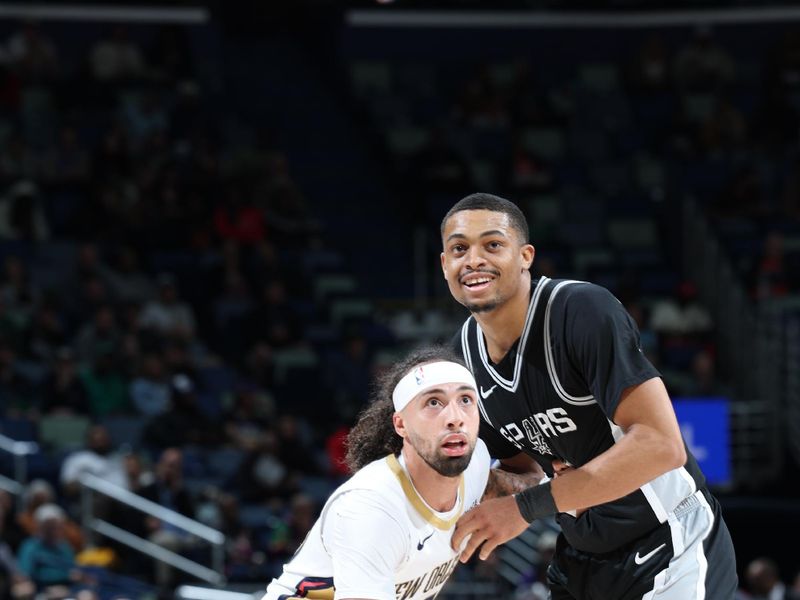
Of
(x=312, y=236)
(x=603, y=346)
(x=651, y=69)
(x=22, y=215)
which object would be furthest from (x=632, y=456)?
(x=651, y=69)

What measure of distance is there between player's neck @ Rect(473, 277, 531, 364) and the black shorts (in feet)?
2.71

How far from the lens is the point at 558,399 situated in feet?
16.2

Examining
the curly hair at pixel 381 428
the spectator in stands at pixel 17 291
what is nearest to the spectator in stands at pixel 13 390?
the spectator in stands at pixel 17 291

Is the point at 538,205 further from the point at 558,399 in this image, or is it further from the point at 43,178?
the point at 558,399

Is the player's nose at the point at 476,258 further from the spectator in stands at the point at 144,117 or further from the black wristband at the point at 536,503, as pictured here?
the spectator in stands at the point at 144,117

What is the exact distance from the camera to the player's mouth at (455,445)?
4.84 metres

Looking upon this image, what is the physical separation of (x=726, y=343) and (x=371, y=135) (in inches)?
232

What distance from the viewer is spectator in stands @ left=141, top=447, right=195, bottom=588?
478 inches

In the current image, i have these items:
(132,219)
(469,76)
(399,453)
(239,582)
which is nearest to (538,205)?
(469,76)

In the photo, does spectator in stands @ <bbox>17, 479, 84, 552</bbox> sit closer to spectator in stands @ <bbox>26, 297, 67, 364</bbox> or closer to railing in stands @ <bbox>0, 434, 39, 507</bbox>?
railing in stands @ <bbox>0, 434, 39, 507</bbox>

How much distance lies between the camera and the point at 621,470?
4.57 meters

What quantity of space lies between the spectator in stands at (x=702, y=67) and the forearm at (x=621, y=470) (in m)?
16.2

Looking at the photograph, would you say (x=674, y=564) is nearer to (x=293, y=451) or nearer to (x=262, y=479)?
(x=262, y=479)

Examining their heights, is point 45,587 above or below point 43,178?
below
